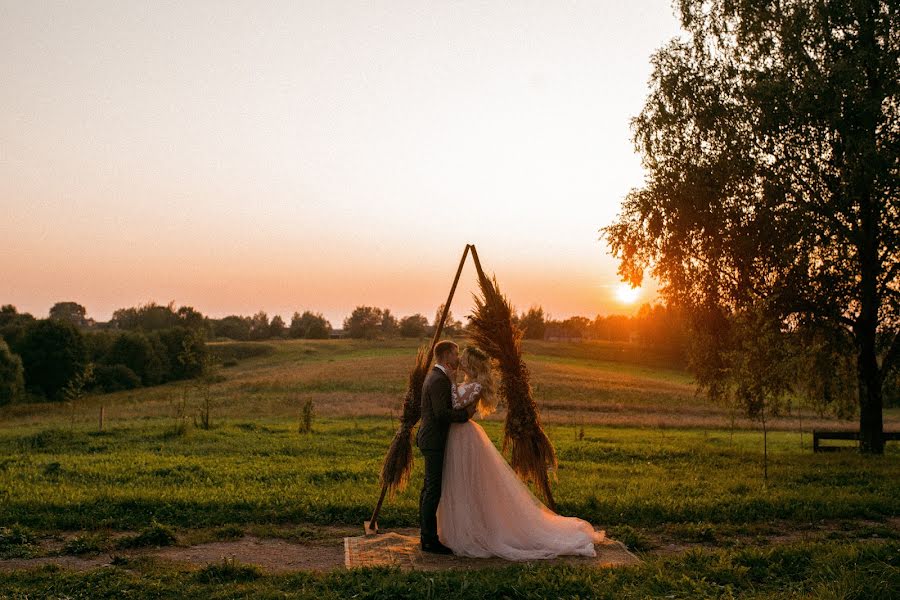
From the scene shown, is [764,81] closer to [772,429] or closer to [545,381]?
[772,429]

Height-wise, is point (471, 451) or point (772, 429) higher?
point (471, 451)

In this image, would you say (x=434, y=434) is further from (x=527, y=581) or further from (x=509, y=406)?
(x=527, y=581)

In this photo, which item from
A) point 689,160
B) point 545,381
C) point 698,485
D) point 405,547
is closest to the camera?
point 405,547

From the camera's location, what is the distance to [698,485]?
16.0m

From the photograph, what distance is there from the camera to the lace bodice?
10703mm

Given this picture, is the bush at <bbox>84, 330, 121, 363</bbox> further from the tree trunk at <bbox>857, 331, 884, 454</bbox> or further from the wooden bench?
the tree trunk at <bbox>857, 331, 884, 454</bbox>

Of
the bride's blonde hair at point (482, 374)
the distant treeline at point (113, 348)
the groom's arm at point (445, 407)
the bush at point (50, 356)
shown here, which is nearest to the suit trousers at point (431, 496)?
the groom's arm at point (445, 407)

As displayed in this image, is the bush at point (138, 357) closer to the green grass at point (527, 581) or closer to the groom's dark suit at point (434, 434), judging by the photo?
the green grass at point (527, 581)

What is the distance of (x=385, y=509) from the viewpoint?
1306 cm

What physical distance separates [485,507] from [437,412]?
1.44 metres

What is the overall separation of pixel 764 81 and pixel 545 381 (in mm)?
41612

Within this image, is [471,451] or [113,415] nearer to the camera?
[471,451]

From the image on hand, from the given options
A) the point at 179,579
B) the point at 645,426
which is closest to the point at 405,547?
the point at 179,579

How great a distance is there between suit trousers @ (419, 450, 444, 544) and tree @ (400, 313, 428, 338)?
9519 cm
